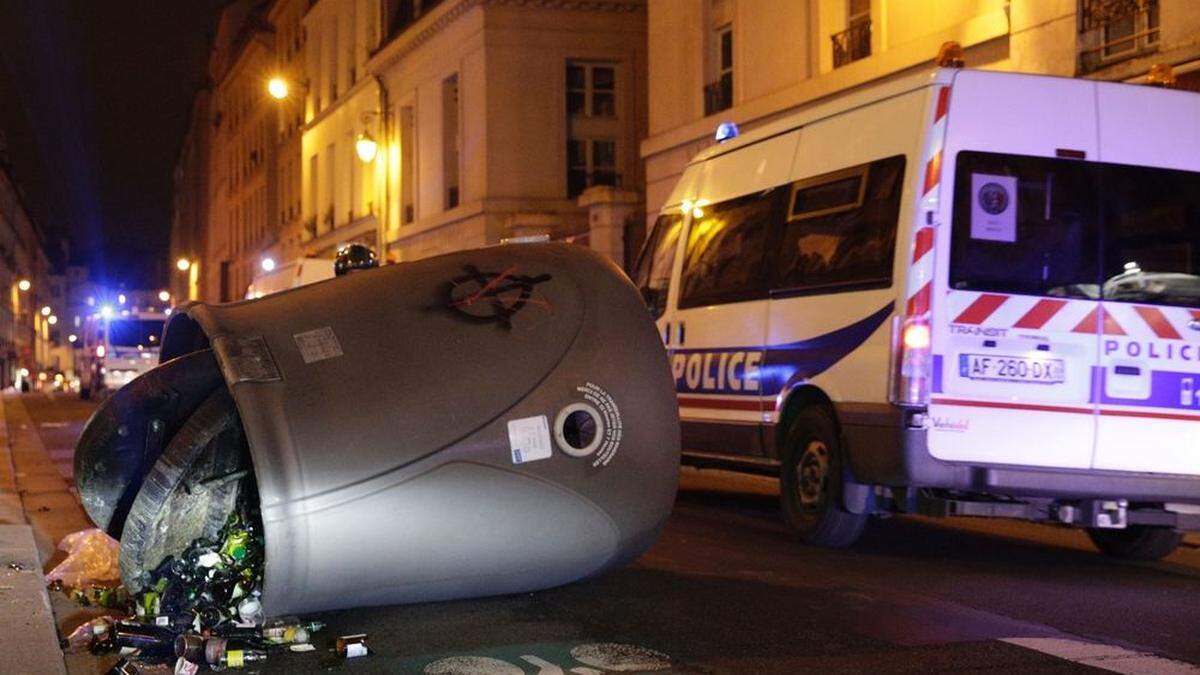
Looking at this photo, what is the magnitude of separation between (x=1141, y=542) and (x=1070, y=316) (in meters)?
2.09

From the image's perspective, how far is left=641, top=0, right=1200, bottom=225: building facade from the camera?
1506cm

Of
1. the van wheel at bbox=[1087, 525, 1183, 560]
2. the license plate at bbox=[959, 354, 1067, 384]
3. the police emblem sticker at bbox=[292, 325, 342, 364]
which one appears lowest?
the van wheel at bbox=[1087, 525, 1183, 560]

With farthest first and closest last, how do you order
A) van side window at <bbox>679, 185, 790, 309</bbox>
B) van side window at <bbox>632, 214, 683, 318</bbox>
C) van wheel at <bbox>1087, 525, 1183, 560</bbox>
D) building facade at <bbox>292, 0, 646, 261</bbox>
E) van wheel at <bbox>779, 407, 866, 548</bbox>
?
building facade at <bbox>292, 0, 646, 261</bbox> < van side window at <bbox>632, 214, 683, 318</bbox> < van side window at <bbox>679, 185, 790, 309</bbox> < van wheel at <bbox>1087, 525, 1183, 560</bbox> < van wheel at <bbox>779, 407, 866, 548</bbox>

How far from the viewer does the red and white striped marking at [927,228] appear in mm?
7902

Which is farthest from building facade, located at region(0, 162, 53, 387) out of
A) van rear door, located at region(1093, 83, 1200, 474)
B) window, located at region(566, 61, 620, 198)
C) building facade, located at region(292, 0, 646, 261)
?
van rear door, located at region(1093, 83, 1200, 474)

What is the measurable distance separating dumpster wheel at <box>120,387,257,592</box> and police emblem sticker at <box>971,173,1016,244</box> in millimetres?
4122

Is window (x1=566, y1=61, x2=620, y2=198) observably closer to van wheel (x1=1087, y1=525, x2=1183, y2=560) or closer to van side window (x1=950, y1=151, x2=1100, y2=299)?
van wheel (x1=1087, y1=525, x2=1183, y2=560)

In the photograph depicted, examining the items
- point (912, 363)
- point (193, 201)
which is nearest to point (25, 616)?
point (912, 363)

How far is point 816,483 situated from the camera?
29.7 feet

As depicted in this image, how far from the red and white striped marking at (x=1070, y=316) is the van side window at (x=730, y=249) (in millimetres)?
2118

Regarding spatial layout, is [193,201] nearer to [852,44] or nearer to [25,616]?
[852,44]

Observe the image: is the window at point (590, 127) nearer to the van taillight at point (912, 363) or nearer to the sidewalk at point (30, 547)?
the sidewalk at point (30, 547)

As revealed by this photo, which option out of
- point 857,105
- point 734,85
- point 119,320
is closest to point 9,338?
point 119,320

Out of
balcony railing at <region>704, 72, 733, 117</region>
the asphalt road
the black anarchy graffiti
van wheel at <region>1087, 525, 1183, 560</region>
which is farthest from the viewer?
balcony railing at <region>704, 72, 733, 117</region>
